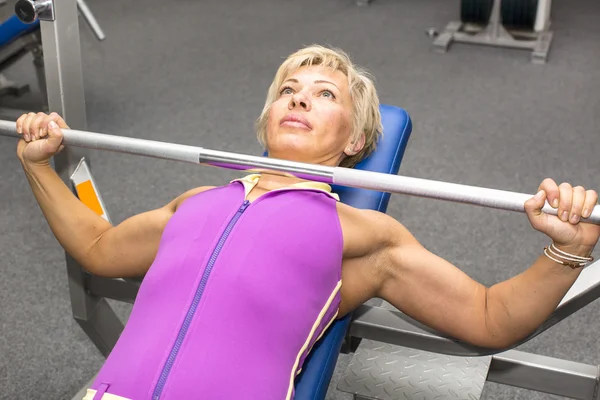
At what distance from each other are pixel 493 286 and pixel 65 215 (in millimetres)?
853

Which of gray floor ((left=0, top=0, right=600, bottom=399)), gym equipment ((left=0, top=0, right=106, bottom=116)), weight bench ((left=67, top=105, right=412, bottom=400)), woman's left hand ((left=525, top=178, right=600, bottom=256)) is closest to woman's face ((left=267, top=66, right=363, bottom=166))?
weight bench ((left=67, top=105, right=412, bottom=400))

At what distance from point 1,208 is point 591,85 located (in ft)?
8.91

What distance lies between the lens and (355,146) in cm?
163

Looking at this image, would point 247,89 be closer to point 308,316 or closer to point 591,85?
point 591,85

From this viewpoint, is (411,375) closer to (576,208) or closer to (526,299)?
(526,299)

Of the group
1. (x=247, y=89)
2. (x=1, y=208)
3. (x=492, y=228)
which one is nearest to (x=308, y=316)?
(x=492, y=228)

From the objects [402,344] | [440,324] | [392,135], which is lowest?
[402,344]

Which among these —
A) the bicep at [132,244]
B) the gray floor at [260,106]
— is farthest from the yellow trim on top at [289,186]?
the gray floor at [260,106]

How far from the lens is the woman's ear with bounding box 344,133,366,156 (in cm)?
162

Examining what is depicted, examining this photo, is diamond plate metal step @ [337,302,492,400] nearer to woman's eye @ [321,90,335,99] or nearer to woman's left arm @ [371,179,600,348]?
woman's left arm @ [371,179,600,348]

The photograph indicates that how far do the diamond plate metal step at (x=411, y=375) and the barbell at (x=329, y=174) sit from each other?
1.57 ft

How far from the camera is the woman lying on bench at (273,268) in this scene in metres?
1.18

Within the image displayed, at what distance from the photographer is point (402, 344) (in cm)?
152

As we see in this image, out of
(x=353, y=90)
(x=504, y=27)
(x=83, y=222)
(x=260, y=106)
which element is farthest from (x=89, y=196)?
(x=504, y=27)
